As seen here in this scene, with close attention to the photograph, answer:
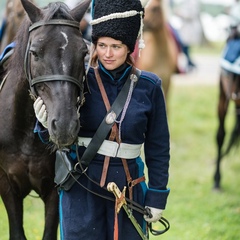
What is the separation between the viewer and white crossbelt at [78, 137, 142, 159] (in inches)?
136

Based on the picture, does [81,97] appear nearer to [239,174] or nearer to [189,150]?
[239,174]

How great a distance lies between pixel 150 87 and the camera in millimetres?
3553

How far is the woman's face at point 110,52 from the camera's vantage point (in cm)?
348

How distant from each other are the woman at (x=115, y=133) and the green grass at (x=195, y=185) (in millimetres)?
1929

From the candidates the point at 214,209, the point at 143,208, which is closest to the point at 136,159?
the point at 143,208

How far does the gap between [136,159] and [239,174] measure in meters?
5.07

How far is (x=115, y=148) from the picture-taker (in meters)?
3.47

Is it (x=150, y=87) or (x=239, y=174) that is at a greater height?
(x=150, y=87)

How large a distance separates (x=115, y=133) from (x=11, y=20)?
3.21m

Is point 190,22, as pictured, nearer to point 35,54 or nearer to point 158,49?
point 158,49

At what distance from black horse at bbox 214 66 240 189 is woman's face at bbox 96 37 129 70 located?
14.3ft

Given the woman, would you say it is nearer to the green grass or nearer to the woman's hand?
the woman's hand

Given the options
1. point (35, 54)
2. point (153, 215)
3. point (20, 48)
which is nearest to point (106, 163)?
point (153, 215)

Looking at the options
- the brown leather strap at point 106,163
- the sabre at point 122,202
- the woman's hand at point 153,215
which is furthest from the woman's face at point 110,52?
the woman's hand at point 153,215
